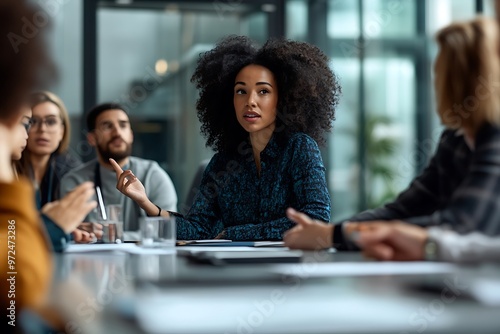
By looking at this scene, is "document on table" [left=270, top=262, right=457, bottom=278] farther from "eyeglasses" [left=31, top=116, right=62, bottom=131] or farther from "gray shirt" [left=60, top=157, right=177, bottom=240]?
"eyeglasses" [left=31, top=116, right=62, bottom=131]

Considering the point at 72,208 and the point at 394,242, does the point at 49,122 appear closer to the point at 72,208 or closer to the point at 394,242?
the point at 72,208

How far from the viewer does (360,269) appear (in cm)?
161

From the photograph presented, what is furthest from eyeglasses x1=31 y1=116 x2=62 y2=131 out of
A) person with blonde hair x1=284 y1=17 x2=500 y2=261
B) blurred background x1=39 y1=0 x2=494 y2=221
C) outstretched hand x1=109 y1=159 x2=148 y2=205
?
person with blonde hair x1=284 y1=17 x2=500 y2=261

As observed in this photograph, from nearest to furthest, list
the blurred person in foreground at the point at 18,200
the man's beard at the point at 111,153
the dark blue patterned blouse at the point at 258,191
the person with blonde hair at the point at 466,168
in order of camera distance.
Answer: the blurred person in foreground at the point at 18,200 → the person with blonde hair at the point at 466,168 → the dark blue patterned blouse at the point at 258,191 → the man's beard at the point at 111,153

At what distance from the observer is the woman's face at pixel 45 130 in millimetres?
5031

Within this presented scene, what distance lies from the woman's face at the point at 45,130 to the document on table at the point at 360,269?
11.9 feet

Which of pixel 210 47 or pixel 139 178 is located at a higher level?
pixel 210 47

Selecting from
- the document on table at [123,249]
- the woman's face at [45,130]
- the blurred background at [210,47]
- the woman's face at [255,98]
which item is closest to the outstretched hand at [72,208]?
the document on table at [123,249]

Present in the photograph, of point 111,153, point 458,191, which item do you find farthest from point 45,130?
point 458,191

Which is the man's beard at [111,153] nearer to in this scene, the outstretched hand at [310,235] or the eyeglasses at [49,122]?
the eyeglasses at [49,122]

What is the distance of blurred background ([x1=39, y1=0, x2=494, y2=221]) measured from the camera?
716 cm

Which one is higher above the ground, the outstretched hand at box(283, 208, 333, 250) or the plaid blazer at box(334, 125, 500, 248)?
the plaid blazer at box(334, 125, 500, 248)

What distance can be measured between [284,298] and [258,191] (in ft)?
6.81

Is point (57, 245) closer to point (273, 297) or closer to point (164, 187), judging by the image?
point (273, 297)
